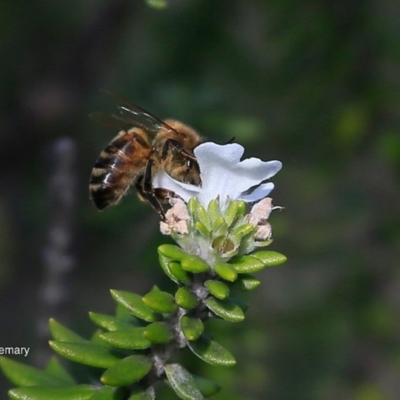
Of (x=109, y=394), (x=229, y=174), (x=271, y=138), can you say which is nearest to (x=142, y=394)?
(x=109, y=394)

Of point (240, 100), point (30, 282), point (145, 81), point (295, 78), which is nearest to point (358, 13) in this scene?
point (295, 78)

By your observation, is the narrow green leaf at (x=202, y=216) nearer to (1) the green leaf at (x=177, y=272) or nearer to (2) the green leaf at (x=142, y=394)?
(1) the green leaf at (x=177, y=272)

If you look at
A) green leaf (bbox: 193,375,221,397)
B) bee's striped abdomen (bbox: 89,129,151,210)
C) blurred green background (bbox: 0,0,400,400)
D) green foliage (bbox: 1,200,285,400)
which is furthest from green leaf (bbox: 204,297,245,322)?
blurred green background (bbox: 0,0,400,400)

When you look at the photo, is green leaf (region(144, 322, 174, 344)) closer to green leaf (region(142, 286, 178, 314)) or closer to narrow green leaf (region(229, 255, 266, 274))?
green leaf (region(142, 286, 178, 314))

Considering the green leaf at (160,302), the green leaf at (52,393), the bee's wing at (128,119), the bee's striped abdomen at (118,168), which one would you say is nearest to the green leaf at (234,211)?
the green leaf at (160,302)

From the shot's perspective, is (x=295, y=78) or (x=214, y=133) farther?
(x=295, y=78)

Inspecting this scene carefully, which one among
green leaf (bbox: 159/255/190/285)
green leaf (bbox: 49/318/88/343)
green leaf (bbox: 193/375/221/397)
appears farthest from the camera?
green leaf (bbox: 49/318/88/343)

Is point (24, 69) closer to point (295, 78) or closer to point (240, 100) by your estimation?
point (240, 100)
